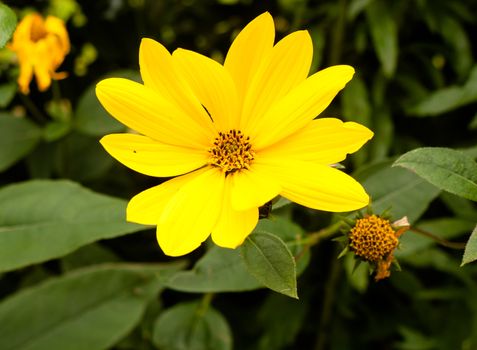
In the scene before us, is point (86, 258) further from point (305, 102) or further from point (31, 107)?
A: point (305, 102)

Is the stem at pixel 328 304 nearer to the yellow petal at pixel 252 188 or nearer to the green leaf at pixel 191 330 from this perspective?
the green leaf at pixel 191 330

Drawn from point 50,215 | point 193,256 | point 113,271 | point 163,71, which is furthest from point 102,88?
point 193,256

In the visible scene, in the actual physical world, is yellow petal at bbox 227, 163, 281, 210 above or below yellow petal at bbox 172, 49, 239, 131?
below

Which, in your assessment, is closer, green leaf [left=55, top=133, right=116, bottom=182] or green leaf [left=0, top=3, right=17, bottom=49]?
→ green leaf [left=0, top=3, right=17, bottom=49]

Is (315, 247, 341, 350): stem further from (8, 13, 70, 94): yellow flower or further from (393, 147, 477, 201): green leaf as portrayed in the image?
(8, 13, 70, 94): yellow flower

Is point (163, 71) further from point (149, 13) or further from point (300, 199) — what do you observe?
point (149, 13)

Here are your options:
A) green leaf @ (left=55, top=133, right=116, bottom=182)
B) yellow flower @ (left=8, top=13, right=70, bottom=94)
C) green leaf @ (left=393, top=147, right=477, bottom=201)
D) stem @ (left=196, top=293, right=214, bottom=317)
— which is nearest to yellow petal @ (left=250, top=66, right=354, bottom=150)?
green leaf @ (left=393, top=147, right=477, bottom=201)
